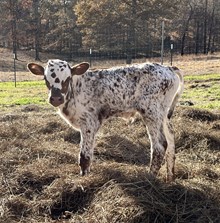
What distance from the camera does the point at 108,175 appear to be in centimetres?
556

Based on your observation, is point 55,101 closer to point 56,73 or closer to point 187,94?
point 56,73

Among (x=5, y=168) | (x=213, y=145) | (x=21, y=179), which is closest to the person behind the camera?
(x=21, y=179)

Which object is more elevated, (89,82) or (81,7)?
(81,7)

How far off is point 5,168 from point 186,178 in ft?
8.64

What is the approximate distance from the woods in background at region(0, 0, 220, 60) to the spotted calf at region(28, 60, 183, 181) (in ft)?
75.0

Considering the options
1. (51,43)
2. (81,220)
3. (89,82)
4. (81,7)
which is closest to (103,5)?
(81,7)

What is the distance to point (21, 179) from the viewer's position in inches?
A: 228

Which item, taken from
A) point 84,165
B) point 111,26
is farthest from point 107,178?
point 111,26

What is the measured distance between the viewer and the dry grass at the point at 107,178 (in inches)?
184

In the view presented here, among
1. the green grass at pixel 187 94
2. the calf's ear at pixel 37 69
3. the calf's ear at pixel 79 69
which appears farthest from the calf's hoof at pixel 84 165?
the green grass at pixel 187 94

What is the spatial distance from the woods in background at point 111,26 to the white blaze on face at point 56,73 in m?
23.2

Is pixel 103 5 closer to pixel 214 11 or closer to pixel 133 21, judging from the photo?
pixel 133 21

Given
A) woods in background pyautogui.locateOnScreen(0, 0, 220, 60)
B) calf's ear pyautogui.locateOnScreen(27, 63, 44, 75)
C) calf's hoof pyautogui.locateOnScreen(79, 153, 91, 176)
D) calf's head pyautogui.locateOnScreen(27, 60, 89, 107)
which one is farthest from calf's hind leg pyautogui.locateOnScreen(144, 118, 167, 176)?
woods in background pyautogui.locateOnScreen(0, 0, 220, 60)

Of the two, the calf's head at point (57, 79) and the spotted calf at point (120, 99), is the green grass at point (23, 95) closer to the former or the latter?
the spotted calf at point (120, 99)
